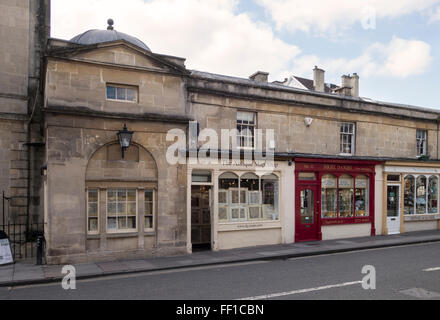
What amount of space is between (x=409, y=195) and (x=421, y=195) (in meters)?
0.97

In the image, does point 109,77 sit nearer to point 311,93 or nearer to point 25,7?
point 25,7

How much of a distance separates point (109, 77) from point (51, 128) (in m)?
2.53

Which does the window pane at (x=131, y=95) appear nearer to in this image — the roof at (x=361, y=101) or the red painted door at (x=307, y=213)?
the roof at (x=361, y=101)

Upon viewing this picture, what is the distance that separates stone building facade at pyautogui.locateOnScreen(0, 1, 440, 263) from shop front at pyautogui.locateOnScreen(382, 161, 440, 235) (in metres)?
0.08

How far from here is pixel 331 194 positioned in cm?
1634

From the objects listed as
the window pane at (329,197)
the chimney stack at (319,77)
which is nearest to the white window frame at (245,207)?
the window pane at (329,197)

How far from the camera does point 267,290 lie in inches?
316

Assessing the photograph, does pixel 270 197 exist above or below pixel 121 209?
above

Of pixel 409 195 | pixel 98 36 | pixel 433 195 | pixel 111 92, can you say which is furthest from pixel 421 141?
pixel 98 36

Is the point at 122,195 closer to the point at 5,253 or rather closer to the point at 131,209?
the point at 131,209

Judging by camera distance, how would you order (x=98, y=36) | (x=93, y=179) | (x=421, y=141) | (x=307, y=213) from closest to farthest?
(x=93, y=179) → (x=98, y=36) → (x=307, y=213) → (x=421, y=141)
